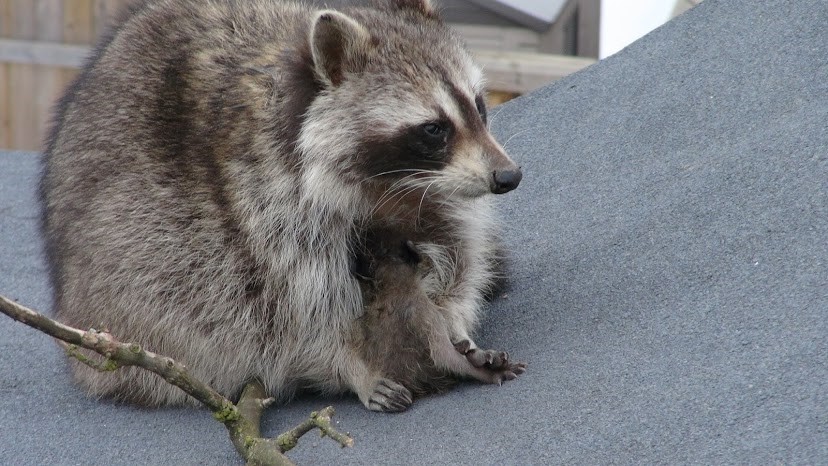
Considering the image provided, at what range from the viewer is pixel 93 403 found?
3117 millimetres

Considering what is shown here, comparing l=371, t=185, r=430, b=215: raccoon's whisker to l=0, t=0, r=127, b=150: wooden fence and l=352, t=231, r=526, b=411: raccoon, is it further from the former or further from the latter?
l=0, t=0, r=127, b=150: wooden fence

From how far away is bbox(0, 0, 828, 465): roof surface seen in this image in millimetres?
2393

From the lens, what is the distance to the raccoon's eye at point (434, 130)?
8.97 ft

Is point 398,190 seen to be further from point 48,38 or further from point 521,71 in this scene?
point 48,38

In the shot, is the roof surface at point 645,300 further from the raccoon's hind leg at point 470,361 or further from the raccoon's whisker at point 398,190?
the raccoon's whisker at point 398,190

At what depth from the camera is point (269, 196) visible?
2941mm

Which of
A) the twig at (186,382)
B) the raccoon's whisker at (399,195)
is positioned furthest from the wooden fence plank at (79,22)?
the twig at (186,382)

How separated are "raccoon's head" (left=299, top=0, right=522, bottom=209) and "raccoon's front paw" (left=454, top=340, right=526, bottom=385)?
0.42m

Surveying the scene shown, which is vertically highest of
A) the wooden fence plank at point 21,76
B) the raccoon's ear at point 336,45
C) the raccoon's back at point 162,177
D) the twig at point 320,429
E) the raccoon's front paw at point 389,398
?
the raccoon's ear at point 336,45

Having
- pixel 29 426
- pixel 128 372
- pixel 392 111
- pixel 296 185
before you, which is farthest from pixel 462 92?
pixel 29 426

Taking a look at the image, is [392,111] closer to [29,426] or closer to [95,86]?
[95,86]

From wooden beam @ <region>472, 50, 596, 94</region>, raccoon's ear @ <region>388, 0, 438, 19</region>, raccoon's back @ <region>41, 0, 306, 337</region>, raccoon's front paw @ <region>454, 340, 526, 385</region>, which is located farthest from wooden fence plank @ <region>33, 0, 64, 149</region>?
raccoon's front paw @ <region>454, 340, 526, 385</region>

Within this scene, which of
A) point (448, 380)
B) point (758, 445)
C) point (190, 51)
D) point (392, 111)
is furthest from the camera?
point (190, 51)

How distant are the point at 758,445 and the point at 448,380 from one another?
0.98 meters
